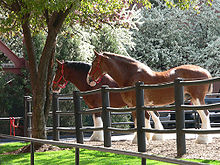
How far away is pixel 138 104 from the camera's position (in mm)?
8289

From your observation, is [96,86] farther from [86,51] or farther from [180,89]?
[86,51]

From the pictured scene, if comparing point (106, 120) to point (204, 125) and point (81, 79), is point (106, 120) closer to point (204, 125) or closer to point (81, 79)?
point (204, 125)

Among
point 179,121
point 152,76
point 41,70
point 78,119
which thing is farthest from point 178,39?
point 179,121

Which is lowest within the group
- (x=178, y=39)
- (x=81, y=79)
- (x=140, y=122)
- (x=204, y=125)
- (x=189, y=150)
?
(x=189, y=150)

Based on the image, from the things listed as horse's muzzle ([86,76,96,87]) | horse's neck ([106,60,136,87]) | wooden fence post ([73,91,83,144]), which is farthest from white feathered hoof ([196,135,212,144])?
horse's muzzle ([86,76,96,87])

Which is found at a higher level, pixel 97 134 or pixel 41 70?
pixel 41 70

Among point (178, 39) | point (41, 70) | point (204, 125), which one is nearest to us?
point (204, 125)

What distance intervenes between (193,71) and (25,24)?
466 centimetres

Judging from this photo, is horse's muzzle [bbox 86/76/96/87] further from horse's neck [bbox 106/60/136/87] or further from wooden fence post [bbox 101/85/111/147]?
wooden fence post [bbox 101/85/111/147]

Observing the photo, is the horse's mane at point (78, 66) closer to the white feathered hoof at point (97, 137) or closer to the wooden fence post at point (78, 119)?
the white feathered hoof at point (97, 137)

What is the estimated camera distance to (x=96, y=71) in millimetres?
10867

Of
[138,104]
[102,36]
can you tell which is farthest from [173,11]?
[138,104]

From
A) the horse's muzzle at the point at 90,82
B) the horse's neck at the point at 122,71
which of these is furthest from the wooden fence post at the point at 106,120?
the horse's muzzle at the point at 90,82

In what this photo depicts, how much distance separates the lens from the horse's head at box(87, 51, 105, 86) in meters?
10.7
